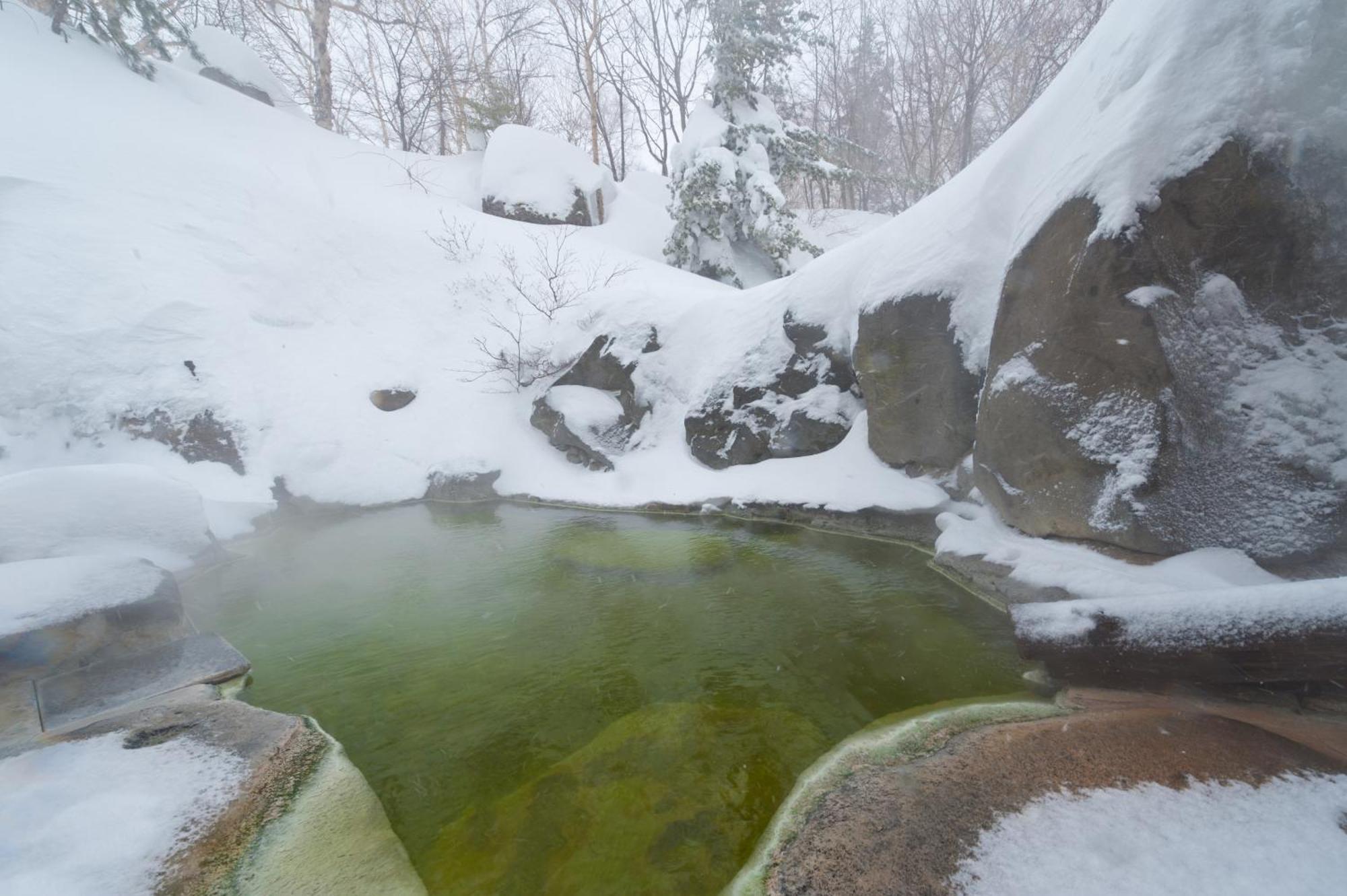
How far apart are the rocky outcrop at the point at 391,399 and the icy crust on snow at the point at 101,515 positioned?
4281 millimetres

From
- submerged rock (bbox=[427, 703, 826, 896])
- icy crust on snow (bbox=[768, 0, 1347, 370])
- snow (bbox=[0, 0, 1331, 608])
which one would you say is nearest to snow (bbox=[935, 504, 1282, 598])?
snow (bbox=[0, 0, 1331, 608])

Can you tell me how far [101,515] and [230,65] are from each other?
656 inches

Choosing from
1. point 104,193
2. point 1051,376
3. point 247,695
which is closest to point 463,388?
point 104,193

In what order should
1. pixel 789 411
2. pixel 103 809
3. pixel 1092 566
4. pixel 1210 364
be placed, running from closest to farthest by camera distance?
pixel 103 809, pixel 1210 364, pixel 1092 566, pixel 789 411

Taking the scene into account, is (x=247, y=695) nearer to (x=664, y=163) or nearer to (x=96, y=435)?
(x=96, y=435)

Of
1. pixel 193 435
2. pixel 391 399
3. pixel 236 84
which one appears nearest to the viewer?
pixel 193 435

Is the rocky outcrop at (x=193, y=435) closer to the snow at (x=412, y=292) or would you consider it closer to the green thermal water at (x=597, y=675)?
the snow at (x=412, y=292)

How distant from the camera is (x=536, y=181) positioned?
606 inches

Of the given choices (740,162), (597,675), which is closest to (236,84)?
(740,162)

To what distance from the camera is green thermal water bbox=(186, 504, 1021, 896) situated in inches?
87.0

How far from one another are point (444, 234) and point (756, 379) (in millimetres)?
9523

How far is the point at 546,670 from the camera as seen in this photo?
11.6 ft

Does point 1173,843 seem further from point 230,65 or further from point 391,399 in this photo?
point 230,65

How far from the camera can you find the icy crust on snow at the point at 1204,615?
8.16 feet
